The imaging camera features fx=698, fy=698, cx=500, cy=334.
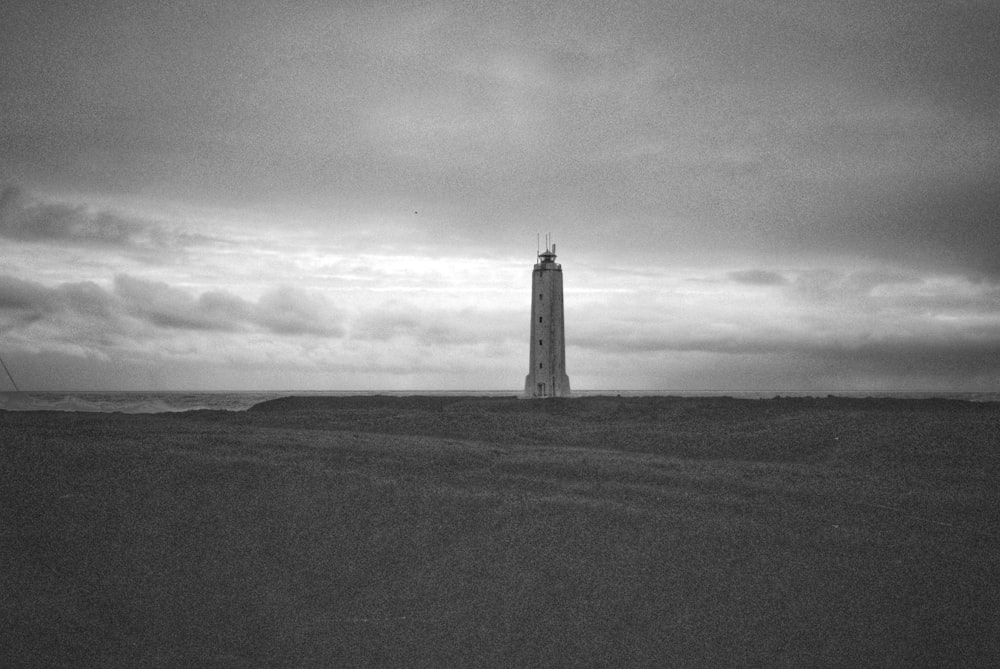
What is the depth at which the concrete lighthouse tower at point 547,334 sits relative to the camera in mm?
31812

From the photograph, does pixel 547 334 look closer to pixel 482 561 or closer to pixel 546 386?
pixel 546 386

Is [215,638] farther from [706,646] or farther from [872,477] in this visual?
[872,477]

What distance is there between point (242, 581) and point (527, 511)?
10.8ft

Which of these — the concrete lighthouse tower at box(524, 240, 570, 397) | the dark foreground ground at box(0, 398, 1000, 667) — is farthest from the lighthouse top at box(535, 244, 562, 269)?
the dark foreground ground at box(0, 398, 1000, 667)

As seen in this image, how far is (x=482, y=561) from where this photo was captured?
7477 millimetres

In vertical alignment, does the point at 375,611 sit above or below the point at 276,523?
below

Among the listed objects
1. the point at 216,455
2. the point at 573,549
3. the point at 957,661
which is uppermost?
the point at 216,455

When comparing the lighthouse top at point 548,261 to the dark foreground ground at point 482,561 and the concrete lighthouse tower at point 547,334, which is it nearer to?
the concrete lighthouse tower at point 547,334

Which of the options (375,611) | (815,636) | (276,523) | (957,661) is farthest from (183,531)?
(957,661)

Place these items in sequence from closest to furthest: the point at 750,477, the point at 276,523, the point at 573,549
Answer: the point at 573,549
the point at 276,523
the point at 750,477

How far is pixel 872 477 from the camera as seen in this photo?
1084cm

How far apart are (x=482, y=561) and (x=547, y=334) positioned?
80.9ft

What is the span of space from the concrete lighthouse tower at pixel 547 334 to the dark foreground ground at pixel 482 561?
20.4 m

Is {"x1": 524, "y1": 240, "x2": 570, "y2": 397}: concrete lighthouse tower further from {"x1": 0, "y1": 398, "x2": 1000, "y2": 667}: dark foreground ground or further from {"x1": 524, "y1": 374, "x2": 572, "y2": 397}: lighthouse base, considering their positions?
{"x1": 0, "y1": 398, "x2": 1000, "y2": 667}: dark foreground ground
